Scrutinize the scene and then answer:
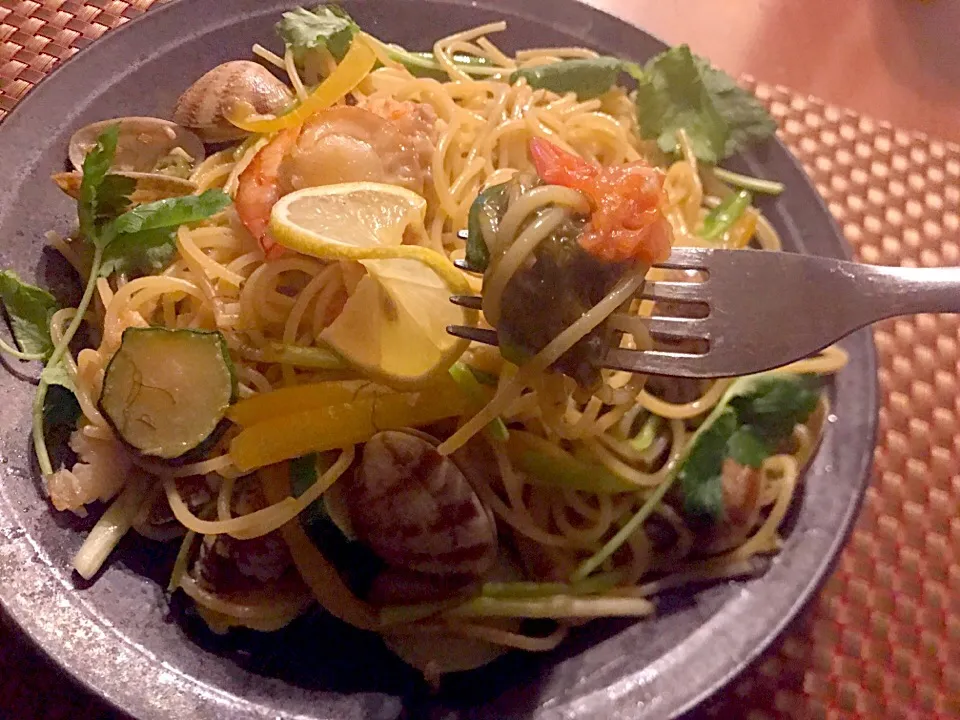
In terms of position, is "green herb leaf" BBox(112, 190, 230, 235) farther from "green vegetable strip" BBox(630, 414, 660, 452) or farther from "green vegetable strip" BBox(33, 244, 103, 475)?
"green vegetable strip" BBox(630, 414, 660, 452)

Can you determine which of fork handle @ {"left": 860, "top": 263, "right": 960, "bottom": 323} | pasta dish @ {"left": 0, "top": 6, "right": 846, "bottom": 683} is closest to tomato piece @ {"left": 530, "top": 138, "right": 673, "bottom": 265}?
pasta dish @ {"left": 0, "top": 6, "right": 846, "bottom": 683}

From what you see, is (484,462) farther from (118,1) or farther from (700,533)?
(118,1)

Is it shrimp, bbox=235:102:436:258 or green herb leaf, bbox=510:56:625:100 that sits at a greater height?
green herb leaf, bbox=510:56:625:100

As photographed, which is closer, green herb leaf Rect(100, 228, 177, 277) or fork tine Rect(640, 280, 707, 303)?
fork tine Rect(640, 280, 707, 303)

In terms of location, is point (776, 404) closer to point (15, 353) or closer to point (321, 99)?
point (321, 99)

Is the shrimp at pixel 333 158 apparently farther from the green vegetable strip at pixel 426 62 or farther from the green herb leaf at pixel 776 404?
the green herb leaf at pixel 776 404

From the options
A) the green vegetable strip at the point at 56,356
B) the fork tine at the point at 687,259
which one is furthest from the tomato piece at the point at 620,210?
the green vegetable strip at the point at 56,356
